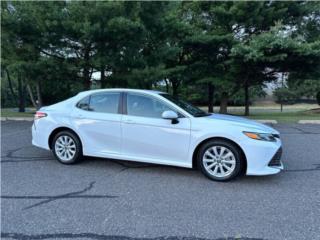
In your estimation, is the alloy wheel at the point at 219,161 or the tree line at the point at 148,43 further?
the tree line at the point at 148,43

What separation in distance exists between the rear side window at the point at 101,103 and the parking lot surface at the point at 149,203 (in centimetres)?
110

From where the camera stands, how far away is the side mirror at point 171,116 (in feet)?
15.5

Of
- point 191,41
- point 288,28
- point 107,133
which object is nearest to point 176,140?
point 107,133

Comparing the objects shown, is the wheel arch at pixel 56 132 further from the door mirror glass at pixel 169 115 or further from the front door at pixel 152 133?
the door mirror glass at pixel 169 115

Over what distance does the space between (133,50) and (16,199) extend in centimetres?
1039

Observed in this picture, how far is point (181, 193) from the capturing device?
4.11 m

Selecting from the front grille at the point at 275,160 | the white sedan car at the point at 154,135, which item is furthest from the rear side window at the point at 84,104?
the front grille at the point at 275,160

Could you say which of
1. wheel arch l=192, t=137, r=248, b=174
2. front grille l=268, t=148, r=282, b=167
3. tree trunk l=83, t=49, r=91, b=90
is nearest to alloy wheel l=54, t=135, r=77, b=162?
wheel arch l=192, t=137, r=248, b=174

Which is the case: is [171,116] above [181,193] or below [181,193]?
above

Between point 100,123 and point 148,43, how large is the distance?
10.1 metres

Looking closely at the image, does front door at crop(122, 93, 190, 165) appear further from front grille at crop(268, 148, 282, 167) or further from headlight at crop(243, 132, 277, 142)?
front grille at crop(268, 148, 282, 167)

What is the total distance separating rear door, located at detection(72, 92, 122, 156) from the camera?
5211mm

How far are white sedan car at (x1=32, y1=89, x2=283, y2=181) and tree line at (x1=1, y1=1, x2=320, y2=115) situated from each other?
22.9 feet

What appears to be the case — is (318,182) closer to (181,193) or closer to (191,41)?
(181,193)
